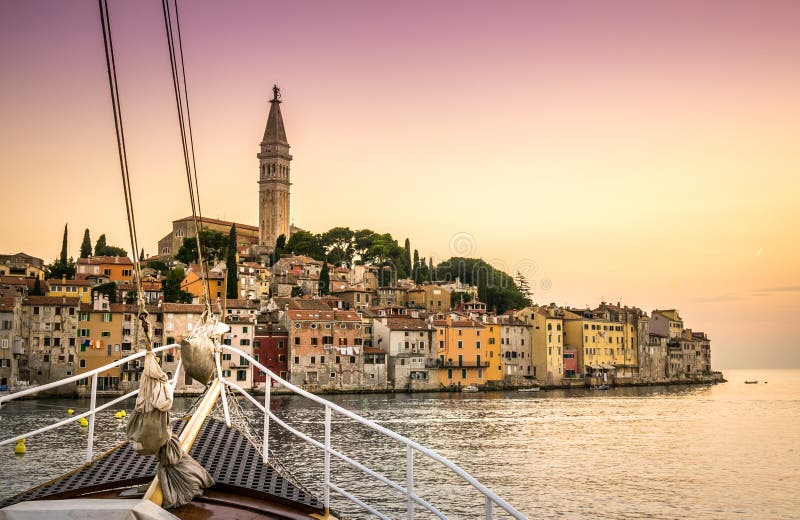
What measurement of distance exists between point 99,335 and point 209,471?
45.9 meters

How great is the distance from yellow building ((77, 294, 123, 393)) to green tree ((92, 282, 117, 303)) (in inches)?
225

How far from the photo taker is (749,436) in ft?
106

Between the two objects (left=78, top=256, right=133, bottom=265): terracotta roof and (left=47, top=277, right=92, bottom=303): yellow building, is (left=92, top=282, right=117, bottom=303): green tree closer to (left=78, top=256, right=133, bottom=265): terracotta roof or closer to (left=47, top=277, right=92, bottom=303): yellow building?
(left=47, top=277, right=92, bottom=303): yellow building

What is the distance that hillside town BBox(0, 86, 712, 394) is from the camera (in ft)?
157

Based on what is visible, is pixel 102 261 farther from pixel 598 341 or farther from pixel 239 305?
pixel 598 341

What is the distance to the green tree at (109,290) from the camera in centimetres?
5497

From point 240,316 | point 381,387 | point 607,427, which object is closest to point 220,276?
point 240,316

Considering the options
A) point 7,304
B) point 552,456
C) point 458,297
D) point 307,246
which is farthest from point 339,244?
point 552,456

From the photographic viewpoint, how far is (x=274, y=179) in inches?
4195

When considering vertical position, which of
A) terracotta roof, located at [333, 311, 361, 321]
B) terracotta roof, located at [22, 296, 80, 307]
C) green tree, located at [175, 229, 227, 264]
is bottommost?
terracotta roof, located at [333, 311, 361, 321]

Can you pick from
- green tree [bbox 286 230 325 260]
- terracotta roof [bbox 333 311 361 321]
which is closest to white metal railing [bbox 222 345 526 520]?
terracotta roof [bbox 333 311 361 321]

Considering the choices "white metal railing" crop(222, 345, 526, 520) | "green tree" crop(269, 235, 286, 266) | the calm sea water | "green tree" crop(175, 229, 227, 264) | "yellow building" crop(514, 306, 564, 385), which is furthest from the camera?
"green tree" crop(269, 235, 286, 266)

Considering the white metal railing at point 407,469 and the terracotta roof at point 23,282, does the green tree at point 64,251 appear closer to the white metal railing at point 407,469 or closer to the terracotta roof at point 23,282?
the terracotta roof at point 23,282

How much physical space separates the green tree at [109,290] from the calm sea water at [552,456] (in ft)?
46.8
